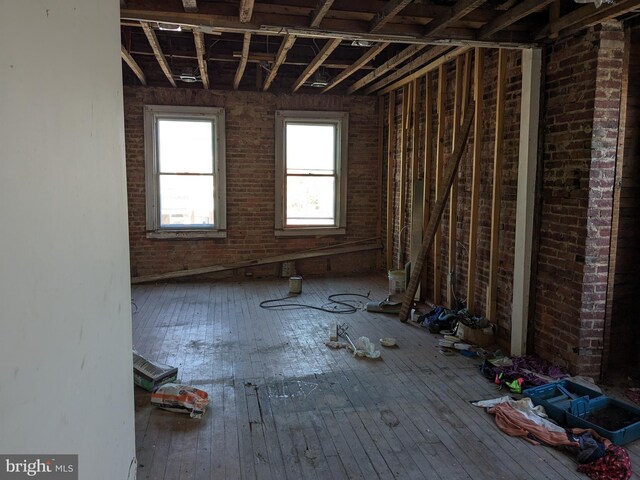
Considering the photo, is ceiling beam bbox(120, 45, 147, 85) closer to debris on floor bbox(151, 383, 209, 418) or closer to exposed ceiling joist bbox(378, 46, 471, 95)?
exposed ceiling joist bbox(378, 46, 471, 95)

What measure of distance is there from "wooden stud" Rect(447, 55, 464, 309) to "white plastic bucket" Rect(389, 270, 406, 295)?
87 cm

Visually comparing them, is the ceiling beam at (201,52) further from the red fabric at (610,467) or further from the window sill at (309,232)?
the red fabric at (610,467)

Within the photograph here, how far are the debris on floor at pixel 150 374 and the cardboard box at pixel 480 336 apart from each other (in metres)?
2.79

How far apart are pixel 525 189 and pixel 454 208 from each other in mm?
1409

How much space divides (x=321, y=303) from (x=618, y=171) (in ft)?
12.4

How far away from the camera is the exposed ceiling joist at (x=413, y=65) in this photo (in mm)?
5127

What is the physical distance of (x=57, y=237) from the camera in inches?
38.0

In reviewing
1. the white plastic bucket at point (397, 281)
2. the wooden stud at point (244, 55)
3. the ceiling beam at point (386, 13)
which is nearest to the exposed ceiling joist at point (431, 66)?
the ceiling beam at point (386, 13)

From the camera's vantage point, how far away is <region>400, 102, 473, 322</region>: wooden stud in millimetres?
5074

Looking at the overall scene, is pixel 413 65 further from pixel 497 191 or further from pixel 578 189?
pixel 578 189

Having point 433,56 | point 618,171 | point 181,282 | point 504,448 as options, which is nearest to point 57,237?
point 504,448

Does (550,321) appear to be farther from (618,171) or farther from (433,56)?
(433,56)

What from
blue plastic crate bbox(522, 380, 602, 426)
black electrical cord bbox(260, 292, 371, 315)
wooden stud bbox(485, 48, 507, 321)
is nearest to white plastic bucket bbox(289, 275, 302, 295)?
black electrical cord bbox(260, 292, 371, 315)

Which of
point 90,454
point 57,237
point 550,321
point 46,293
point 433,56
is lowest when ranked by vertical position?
point 550,321
